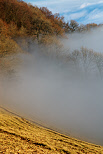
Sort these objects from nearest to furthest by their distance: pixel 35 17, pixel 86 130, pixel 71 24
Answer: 1. pixel 86 130
2. pixel 35 17
3. pixel 71 24

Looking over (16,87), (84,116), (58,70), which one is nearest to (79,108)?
(84,116)

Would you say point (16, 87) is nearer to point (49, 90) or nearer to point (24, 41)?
point (49, 90)

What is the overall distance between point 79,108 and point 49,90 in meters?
7.79

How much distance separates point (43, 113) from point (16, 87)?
803cm

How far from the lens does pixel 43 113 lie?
16016mm

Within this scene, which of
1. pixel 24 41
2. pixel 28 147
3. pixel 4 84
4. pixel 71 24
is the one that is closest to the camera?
pixel 28 147

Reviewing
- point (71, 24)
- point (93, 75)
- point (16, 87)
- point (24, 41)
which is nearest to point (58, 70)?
point (93, 75)

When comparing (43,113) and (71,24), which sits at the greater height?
(71,24)

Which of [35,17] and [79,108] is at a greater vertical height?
[35,17]

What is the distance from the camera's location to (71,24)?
217 ft

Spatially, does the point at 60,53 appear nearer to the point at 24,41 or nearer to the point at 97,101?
the point at 24,41

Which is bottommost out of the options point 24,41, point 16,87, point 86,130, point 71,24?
point 86,130

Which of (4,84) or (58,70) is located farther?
(58,70)

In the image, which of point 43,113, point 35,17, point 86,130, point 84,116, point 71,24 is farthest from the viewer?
point 71,24
